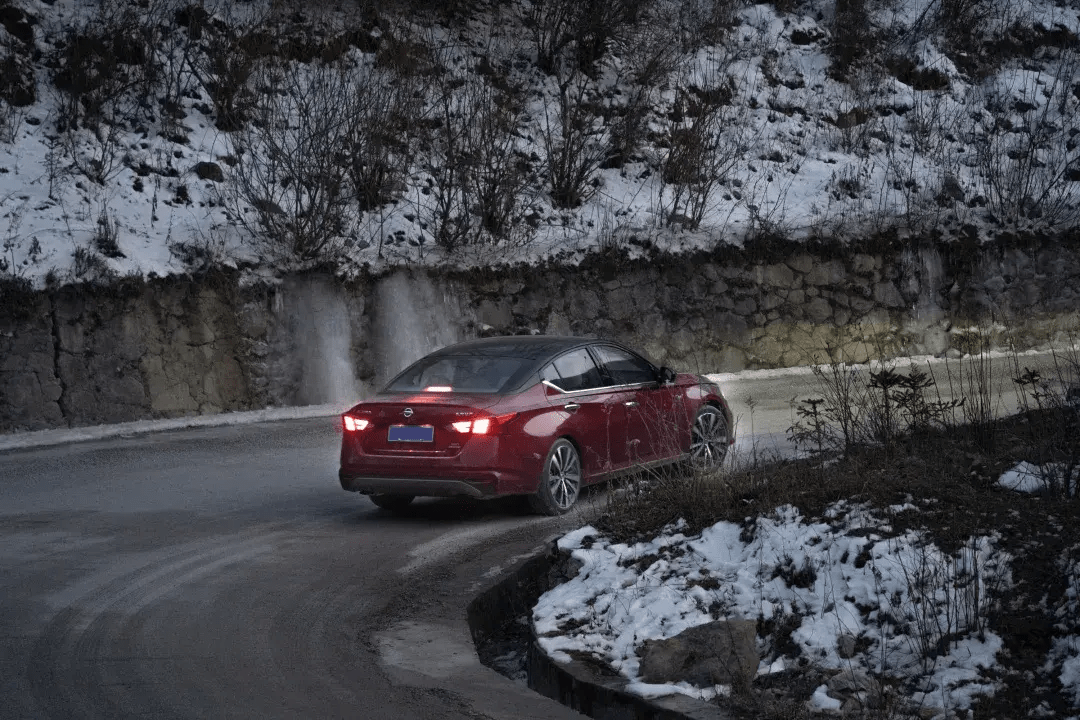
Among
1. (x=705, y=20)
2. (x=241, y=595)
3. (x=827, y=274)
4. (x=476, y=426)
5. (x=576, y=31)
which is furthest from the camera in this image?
(x=705, y=20)

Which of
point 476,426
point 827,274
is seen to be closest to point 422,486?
point 476,426

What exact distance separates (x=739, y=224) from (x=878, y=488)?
55.8 ft

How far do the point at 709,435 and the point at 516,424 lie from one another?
2.91m

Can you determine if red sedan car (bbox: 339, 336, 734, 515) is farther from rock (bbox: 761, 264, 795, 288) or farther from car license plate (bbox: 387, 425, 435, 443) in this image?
rock (bbox: 761, 264, 795, 288)

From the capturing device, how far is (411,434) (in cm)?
1034

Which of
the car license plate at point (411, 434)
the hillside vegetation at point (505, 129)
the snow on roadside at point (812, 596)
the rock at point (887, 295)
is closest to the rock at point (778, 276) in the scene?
the hillside vegetation at point (505, 129)

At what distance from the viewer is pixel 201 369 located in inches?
727

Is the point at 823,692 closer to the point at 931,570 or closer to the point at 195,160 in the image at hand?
the point at 931,570

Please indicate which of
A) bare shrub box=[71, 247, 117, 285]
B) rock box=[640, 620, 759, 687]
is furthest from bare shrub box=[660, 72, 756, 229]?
rock box=[640, 620, 759, 687]

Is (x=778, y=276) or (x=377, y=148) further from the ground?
(x=377, y=148)

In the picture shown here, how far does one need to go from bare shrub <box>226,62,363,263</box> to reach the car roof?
9.04 m

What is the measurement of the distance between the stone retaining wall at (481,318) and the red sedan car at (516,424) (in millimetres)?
4195

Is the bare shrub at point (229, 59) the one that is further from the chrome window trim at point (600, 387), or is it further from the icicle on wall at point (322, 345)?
the chrome window trim at point (600, 387)

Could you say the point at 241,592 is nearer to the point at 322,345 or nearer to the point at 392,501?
the point at 392,501
